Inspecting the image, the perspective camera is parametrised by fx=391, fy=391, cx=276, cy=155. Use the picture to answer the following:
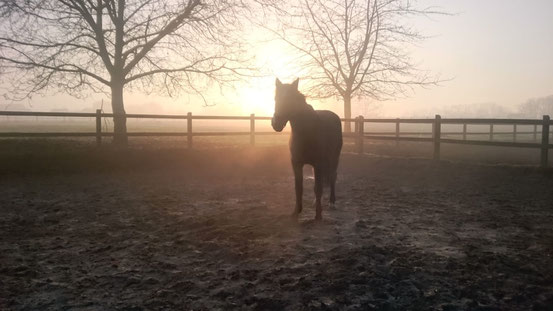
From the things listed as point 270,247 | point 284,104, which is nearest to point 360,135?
point 284,104

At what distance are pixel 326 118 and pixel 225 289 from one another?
3.56m

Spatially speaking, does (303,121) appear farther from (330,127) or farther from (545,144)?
(545,144)

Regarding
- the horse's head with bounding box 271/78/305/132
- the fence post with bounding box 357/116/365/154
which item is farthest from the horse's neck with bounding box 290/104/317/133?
the fence post with bounding box 357/116/365/154

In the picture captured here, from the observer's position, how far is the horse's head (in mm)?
4738

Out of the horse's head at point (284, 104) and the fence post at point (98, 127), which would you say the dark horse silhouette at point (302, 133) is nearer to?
the horse's head at point (284, 104)

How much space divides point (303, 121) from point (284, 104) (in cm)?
42

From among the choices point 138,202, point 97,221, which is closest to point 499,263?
point 97,221

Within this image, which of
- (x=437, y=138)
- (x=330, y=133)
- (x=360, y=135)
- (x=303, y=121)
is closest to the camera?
(x=303, y=121)

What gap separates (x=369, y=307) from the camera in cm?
263

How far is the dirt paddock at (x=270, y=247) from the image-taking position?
2.82m

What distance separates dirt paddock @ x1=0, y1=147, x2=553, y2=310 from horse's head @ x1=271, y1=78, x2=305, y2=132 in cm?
128

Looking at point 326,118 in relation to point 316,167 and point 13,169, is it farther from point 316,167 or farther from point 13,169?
point 13,169

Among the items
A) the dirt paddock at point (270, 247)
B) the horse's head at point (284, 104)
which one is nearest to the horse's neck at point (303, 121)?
the horse's head at point (284, 104)

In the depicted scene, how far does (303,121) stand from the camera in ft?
16.7
